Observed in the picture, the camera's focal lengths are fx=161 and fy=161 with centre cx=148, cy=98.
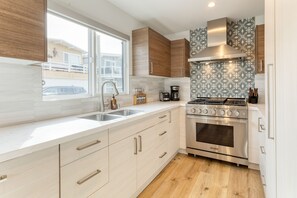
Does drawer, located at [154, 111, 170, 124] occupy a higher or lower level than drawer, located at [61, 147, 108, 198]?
higher

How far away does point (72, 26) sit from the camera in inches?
72.8

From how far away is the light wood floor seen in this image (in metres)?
1.79

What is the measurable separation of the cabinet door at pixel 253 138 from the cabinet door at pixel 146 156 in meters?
1.38

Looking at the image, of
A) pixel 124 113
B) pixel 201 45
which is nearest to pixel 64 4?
pixel 124 113

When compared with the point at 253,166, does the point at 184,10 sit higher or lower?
higher

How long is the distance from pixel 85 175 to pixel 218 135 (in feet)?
6.70

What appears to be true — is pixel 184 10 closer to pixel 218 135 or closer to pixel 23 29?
pixel 218 135

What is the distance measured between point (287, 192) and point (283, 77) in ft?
1.91

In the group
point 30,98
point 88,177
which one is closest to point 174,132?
point 88,177

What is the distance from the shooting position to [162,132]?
2.25m

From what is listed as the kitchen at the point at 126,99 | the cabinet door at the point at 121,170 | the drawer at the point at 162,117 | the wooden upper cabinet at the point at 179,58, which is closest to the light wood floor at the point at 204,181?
the kitchen at the point at 126,99

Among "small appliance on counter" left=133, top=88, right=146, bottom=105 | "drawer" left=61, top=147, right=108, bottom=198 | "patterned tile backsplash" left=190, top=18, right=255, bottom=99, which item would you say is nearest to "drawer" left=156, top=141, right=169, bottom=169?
"small appliance on counter" left=133, top=88, right=146, bottom=105

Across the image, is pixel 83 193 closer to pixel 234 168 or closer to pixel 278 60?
pixel 278 60

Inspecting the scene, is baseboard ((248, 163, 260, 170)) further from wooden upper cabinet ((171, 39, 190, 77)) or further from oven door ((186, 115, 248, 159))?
wooden upper cabinet ((171, 39, 190, 77))
